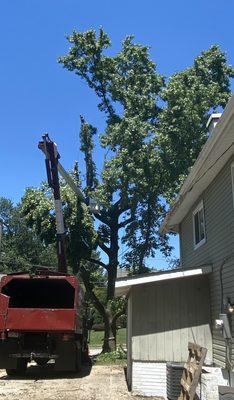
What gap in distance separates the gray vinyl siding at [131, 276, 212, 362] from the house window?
1.43m

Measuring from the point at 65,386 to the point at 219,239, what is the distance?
5.45 m

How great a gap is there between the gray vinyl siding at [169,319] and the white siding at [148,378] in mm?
135

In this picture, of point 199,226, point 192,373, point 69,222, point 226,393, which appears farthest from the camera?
point 69,222

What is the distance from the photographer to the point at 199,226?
46.3ft

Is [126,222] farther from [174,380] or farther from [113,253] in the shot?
[174,380]

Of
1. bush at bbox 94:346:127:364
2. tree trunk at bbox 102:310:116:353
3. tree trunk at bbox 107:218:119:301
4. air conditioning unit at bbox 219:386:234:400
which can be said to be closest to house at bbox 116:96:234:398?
air conditioning unit at bbox 219:386:234:400

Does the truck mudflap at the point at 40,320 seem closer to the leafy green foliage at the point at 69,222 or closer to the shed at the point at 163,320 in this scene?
the shed at the point at 163,320

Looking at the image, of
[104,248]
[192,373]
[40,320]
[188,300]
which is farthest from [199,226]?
[104,248]

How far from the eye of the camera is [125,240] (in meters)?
29.6

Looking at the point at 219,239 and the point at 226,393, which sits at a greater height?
the point at 219,239

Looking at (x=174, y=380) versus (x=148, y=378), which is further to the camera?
(x=148, y=378)

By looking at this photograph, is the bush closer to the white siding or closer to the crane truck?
the crane truck

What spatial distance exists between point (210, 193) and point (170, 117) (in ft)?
47.6

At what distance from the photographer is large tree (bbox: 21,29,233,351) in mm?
25922
